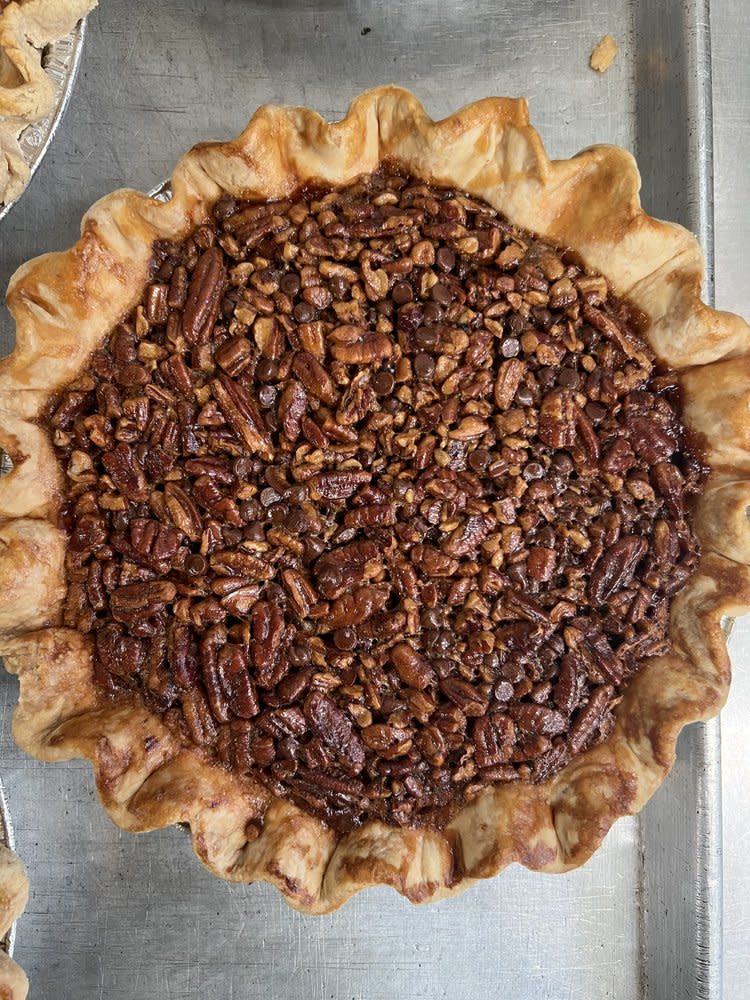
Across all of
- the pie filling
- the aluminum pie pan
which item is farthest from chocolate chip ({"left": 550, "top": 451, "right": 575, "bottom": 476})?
the aluminum pie pan

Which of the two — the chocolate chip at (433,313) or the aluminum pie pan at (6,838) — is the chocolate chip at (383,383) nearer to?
the chocolate chip at (433,313)

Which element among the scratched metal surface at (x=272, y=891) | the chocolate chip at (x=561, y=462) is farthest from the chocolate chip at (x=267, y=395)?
the scratched metal surface at (x=272, y=891)

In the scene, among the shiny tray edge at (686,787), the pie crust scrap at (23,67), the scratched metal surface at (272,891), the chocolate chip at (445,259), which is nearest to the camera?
the pie crust scrap at (23,67)

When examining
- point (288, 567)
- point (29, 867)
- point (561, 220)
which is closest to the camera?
point (288, 567)

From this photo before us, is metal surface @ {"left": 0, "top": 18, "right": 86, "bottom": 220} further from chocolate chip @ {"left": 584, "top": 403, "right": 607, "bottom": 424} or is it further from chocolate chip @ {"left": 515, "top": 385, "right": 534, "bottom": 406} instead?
chocolate chip @ {"left": 584, "top": 403, "right": 607, "bottom": 424}

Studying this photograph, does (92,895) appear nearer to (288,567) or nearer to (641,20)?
(288,567)

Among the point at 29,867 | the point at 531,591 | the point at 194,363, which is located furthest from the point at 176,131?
the point at 29,867

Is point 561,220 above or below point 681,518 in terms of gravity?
above
